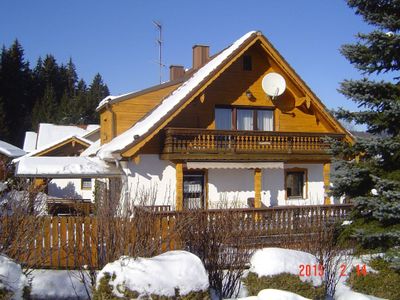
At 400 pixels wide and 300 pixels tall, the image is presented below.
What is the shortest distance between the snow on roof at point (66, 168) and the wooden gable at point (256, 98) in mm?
1875

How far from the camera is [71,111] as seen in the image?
7044 cm

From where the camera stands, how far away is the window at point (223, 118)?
65.2 feet

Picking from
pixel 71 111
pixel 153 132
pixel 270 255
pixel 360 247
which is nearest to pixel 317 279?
pixel 270 255

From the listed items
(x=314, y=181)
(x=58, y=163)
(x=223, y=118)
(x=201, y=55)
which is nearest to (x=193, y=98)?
(x=223, y=118)

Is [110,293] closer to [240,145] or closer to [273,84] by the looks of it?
[240,145]

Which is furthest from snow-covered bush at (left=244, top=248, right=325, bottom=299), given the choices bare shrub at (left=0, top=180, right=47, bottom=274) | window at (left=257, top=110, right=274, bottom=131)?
window at (left=257, top=110, right=274, bottom=131)

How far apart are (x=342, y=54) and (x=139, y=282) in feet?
20.0

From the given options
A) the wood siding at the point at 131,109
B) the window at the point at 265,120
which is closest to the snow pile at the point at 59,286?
the wood siding at the point at 131,109

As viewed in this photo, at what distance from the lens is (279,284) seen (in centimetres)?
705

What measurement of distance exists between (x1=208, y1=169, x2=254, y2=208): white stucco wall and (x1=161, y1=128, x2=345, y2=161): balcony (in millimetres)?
1394

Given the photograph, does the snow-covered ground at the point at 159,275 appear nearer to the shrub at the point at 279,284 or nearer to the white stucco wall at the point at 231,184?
the shrub at the point at 279,284

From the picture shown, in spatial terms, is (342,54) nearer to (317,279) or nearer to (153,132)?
(317,279)

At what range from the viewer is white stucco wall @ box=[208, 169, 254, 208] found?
1933cm

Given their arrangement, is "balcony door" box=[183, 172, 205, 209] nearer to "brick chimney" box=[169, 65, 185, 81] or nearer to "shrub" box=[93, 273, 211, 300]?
"brick chimney" box=[169, 65, 185, 81]
